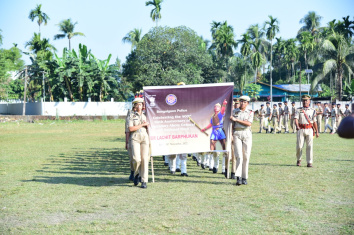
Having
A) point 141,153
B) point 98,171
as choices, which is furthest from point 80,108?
point 141,153

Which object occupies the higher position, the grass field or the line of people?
the line of people

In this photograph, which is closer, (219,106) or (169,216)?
(169,216)

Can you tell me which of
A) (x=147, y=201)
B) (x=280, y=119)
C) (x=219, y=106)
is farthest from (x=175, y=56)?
(x=147, y=201)

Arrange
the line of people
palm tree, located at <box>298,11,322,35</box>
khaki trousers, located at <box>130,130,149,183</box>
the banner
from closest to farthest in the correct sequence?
khaki trousers, located at <box>130,130,149,183</box> < the banner < the line of people < palm tree, located at <box>298,11,322,35</box>

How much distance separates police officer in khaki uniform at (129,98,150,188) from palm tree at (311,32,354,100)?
42.4 m

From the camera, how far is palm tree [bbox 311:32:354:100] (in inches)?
1900

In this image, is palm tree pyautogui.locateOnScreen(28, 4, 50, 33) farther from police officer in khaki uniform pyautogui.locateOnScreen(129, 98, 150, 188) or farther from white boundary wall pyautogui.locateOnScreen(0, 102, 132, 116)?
police officer in khaki uniform pyautogui.locateOnScreen(129, 98, 150, 188)

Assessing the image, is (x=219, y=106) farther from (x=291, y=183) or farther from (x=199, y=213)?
(x=199, y=213)

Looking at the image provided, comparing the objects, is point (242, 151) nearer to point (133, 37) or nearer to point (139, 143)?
point (139, 143)

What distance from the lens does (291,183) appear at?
9.41 metres

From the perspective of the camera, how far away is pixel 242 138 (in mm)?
9516

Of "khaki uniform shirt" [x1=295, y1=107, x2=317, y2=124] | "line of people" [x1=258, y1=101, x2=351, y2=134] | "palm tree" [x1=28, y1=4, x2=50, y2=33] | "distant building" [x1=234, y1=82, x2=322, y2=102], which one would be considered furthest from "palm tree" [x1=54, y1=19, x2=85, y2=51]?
"khaki uniform shirt" [x1=295, y1=107, x2=317, y2=124]

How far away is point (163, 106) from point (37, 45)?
178 ft

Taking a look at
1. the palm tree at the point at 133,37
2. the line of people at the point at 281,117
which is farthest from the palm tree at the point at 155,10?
the line of people at the point at 281,117
